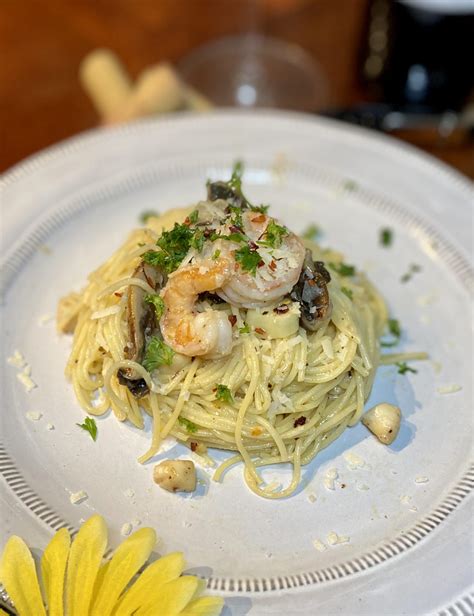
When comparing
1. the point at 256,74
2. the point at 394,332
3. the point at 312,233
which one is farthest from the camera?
the point at 256,74

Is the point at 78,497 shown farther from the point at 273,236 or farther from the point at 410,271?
the point at 410,271

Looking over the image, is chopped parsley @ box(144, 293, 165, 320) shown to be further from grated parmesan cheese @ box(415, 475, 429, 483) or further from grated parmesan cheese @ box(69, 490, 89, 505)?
grated parmesan cheese @ box(415, 475, 429, 483)

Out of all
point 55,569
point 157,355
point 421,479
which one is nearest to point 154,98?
point 157,355

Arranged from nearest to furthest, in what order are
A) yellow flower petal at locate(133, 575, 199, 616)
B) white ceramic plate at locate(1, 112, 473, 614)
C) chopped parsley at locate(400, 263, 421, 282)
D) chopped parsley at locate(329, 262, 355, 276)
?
yellow flower petal at locate(133, 575, 199, 616) → white ceramic plate at locate(1, 112, 473, 614) → chopped parsley at locate(329, 262, 355, 276) → chopped parsley at locate(400, 263, 421, 282)

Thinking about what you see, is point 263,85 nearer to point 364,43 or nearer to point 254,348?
point 364,43

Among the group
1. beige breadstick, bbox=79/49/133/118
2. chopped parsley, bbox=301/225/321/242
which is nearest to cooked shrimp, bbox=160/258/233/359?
chopped parsley, bbox=301/225/321/242

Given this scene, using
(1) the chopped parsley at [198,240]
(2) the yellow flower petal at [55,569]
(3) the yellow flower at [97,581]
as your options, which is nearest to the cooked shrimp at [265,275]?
(1) the chopped parsley at [198,240]
